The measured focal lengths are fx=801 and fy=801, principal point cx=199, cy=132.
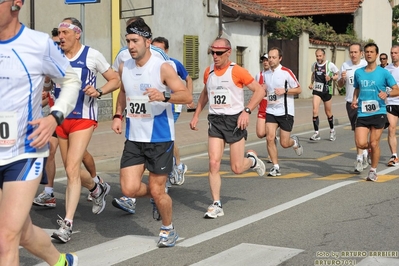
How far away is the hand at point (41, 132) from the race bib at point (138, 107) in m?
2.52

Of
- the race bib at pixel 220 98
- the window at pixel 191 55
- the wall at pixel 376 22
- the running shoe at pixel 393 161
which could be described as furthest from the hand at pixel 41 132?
the wall at pixel 376 22

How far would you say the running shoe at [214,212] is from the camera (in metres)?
8.43

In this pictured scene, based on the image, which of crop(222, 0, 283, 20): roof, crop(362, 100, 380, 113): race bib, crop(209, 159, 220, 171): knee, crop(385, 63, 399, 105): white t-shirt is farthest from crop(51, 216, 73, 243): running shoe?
crop(222, 0, 283, 20): roof

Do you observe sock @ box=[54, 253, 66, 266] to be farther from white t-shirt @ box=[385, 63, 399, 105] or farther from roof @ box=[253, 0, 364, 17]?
roof @ box=[253, 0, 364, 17]

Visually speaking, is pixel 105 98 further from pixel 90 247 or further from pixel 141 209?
pixel 90 247

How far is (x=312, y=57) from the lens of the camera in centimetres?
3547

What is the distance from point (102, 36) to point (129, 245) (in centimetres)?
1552

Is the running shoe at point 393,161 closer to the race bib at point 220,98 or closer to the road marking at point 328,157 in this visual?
the road marking at point 328,157

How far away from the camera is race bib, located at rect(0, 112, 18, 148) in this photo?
4.65 meters

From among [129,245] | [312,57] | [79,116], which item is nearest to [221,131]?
[79,116]

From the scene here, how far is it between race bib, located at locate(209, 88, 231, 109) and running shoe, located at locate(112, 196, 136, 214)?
1440mm

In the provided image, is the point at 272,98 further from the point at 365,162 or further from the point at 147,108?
the point at 147,108

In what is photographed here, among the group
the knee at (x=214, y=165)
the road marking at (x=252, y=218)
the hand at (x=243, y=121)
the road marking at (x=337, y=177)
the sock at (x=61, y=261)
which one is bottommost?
the road marking at (x=337, y=177)

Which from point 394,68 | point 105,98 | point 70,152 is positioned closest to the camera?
point 70,152
